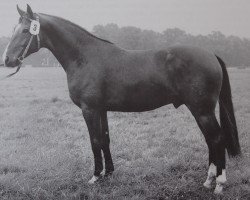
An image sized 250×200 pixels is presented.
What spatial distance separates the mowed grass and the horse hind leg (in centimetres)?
17

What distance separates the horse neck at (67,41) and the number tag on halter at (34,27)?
0.18 metres

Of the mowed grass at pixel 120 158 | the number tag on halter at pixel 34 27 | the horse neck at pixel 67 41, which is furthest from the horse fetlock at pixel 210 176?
the number tag on halter at pixel 34 27

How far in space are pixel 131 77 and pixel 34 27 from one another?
A: 1524 millimetres

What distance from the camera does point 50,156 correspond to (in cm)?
608

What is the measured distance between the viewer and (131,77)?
15.0 ft

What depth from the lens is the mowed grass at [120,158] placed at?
4.64 metres

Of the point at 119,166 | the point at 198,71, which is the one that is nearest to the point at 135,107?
the point at 198,71

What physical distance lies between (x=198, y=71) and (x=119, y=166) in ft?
7.38

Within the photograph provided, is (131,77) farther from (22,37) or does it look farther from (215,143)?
(22,37)

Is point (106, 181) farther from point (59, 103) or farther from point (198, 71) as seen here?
point (59, 103)

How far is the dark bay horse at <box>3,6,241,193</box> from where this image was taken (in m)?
4.37

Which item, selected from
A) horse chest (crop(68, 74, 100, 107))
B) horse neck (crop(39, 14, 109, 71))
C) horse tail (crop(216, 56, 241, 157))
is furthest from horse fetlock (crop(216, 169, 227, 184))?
horse neck (crop(39, 14, 109, 71))

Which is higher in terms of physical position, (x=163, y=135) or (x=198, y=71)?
(x=198, y=71)

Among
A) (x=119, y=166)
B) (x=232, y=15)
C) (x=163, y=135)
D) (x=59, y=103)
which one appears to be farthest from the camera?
(x=59, y=103)
